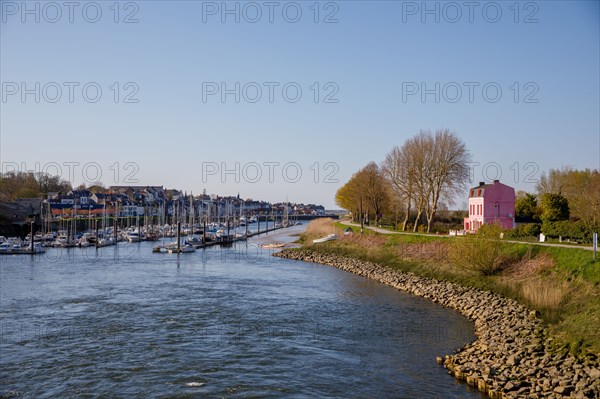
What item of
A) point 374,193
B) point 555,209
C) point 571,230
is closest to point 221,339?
point 571,230

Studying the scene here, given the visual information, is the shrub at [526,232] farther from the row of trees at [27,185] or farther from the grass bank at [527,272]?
the row of trees at [27,185]

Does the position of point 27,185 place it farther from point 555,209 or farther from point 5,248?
point 555,209

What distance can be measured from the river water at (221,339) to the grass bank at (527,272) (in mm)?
3969

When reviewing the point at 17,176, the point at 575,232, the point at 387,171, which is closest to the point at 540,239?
the point at 575,232

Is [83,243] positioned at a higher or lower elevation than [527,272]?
lower

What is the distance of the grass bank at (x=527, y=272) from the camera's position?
20.3 m

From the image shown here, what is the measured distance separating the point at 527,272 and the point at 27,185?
404 feet

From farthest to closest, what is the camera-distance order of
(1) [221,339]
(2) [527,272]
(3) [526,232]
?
(3) [526,232] < (2) [527,272] < (1) [221,339]

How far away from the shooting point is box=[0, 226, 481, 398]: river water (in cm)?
1702

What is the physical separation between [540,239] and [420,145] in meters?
23.6

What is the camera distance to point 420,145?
60.2 metres

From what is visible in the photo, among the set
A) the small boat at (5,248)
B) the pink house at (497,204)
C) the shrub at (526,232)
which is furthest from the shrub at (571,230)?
the small boat at (5,248)

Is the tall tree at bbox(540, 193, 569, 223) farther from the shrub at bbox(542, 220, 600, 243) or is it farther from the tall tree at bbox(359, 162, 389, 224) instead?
the tall tree at bbox(359, 162, 389, 224)

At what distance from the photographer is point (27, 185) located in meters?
124
